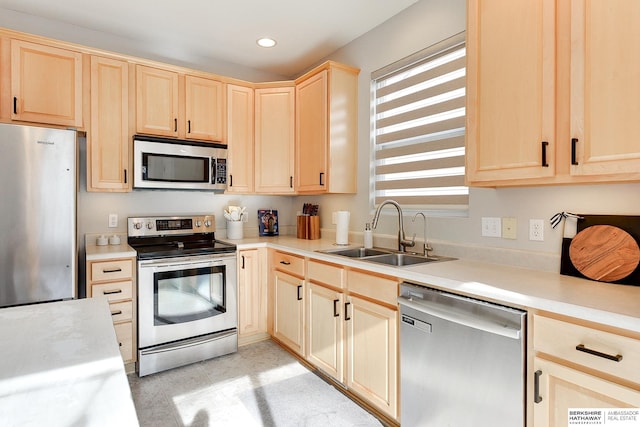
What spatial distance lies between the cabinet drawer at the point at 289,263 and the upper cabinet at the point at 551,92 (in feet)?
4.59

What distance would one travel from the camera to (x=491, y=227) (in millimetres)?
2086

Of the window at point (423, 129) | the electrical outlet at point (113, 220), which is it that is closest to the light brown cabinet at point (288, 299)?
the window at point (423, 129)

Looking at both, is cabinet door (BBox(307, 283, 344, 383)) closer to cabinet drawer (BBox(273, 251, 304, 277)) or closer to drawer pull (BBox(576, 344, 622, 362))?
cabinet drawer (BBox(273, 251, 304, 277))

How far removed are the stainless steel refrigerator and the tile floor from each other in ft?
3.02

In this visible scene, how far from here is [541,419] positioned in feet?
4.32

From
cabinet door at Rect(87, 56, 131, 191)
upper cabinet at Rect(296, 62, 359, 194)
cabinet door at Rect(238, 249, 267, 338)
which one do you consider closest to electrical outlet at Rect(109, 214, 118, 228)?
cabinet door at Rect(87, 56, 131, 191)

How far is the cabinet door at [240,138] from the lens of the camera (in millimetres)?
3330

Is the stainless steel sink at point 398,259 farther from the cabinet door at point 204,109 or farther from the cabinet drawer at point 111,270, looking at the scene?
the cabinet door at point 204,109

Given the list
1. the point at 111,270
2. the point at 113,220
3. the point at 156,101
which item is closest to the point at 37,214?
the point at 111,270

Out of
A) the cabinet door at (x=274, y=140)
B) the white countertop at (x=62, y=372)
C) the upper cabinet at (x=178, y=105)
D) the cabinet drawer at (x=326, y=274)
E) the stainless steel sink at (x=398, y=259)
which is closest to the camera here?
the white countertop at (x=62, y=372)

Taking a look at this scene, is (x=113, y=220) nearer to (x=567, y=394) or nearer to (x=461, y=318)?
(x=461, y=318)

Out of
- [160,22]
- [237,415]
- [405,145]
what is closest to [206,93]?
[160,22]

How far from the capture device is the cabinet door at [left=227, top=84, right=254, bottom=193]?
3330 millimetres

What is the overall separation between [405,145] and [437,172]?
364 millimetres
